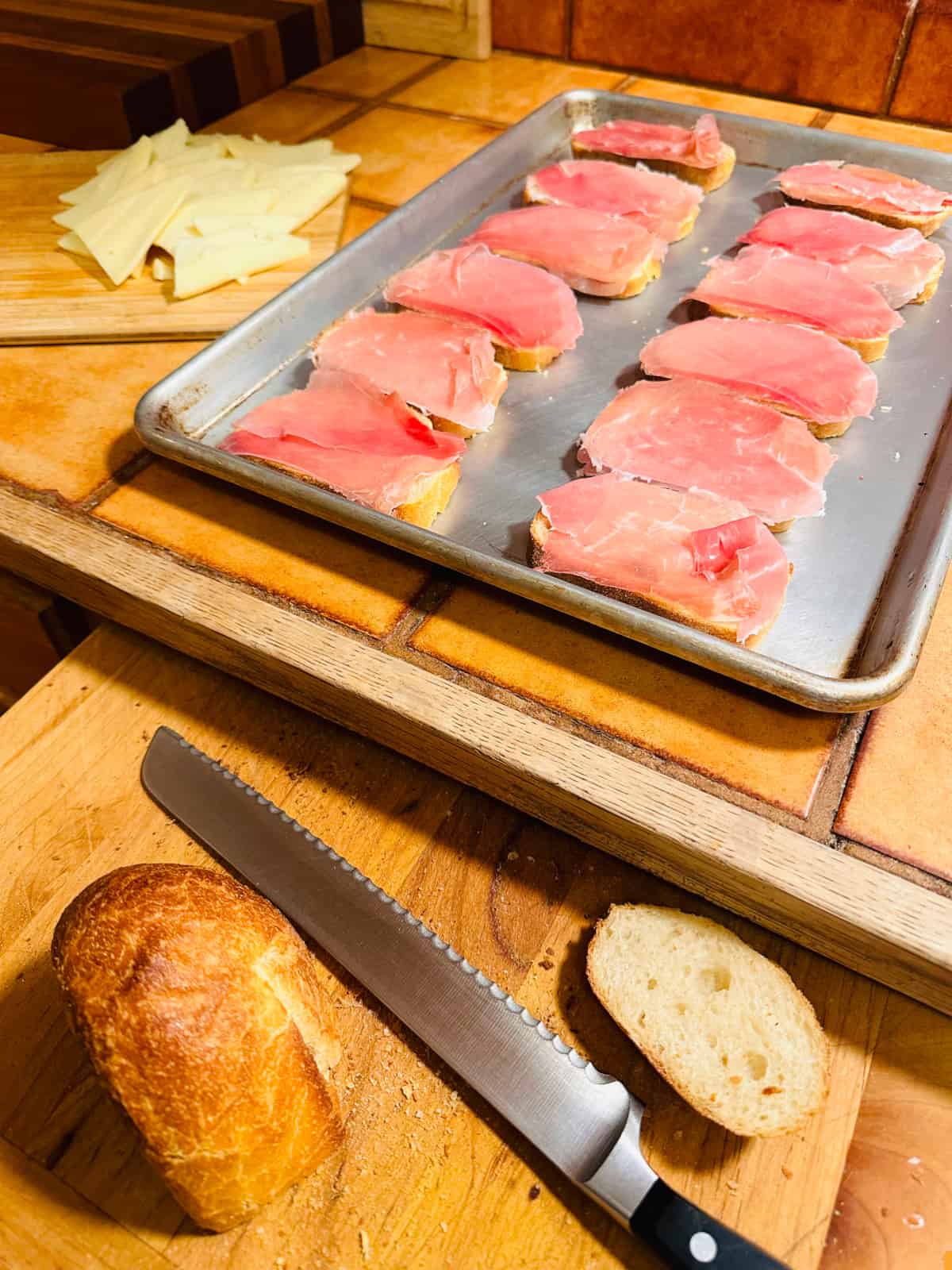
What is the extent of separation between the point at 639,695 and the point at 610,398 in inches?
23.3

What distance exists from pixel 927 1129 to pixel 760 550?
1.94 ft

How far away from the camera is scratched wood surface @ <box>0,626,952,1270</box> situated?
29.8 inches

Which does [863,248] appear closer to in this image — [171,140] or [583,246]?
[583,246]

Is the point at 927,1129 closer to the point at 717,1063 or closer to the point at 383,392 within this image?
the point at 717,1063

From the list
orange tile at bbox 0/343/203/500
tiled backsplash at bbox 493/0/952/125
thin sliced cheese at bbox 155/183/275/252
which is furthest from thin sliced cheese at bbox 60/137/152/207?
tiled backsplash at bbox 493/0/952/125

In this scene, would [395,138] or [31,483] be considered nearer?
[31,483]

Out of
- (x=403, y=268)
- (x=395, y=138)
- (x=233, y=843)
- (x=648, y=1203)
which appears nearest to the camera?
(x=648, y=1203)

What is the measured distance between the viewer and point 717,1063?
2.69 feet

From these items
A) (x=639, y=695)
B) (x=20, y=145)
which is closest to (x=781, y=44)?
(x=20, y=145)

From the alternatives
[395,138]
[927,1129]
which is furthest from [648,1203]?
[395,138]

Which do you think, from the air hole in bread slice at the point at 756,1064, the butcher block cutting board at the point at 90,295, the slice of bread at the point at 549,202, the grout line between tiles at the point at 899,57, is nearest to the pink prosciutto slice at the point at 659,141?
the slice of bread at the point at 549,202

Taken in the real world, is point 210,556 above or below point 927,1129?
above

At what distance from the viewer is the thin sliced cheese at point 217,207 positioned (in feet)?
5.14

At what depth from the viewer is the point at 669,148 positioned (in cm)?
180
